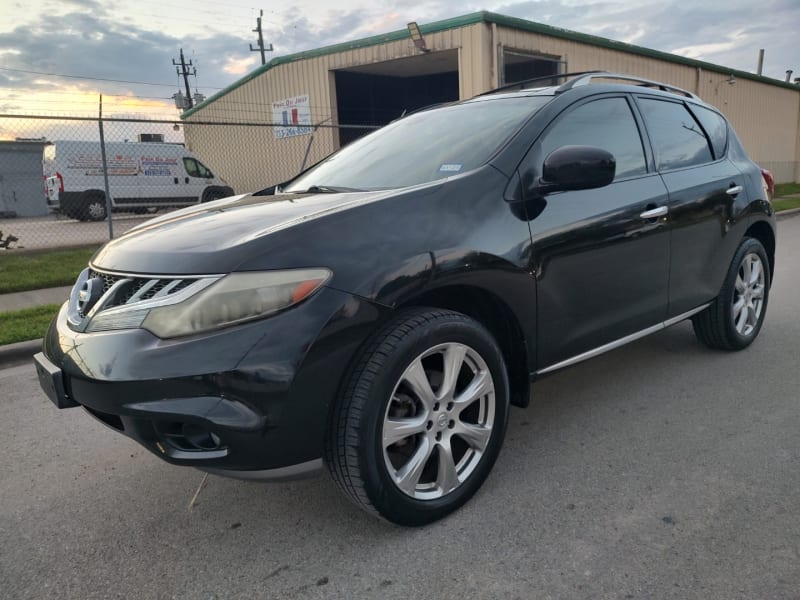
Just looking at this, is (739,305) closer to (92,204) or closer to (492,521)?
(492,521)

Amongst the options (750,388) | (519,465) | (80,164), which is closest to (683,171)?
(750,388)

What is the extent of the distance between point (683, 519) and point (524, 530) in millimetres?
600

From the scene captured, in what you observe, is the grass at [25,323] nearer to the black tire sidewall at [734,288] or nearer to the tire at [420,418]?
the tire at [420,418]

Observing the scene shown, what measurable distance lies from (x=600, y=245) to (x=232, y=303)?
1.78m

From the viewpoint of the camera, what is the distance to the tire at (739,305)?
4.07m

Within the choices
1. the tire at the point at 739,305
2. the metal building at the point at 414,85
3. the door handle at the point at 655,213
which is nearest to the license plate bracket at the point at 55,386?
the door handle at the point at 655,213

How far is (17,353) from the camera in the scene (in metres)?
4.82

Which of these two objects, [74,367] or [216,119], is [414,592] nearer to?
[74,367]

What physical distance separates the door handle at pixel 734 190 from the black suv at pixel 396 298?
0.54 meters

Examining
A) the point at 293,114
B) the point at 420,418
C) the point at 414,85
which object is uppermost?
the point at 414,85

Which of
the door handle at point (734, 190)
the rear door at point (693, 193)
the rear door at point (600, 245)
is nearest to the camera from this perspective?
the rear door at point (600, 245)

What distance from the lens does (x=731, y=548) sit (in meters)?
2.19

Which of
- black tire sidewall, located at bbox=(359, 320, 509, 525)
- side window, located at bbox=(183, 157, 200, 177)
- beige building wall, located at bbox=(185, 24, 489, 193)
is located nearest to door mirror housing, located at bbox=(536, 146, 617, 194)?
black tire sidewall, located at bbox=(359, 320, 509, 525)

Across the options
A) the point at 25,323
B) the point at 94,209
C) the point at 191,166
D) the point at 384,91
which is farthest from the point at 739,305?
the point at 384,91
